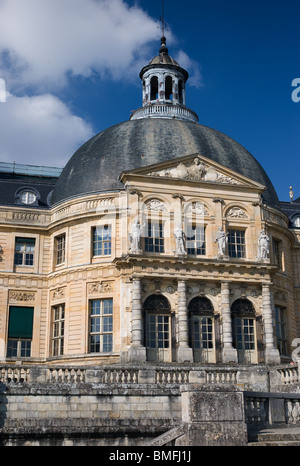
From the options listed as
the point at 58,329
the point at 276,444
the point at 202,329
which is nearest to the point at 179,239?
the point at 202,329

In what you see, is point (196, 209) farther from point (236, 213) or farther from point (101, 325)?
point (101, 325)

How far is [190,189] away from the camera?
111 feet

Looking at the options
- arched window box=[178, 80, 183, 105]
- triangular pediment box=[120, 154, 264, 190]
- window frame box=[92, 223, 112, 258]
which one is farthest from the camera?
arched window box=[178, 80, 183, 105]

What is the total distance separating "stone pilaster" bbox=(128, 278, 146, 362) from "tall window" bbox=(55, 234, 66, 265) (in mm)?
6080

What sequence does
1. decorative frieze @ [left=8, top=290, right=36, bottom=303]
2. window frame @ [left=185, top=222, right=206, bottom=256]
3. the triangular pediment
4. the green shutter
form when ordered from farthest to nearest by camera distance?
decorative frieze @ [left=8, top=290, right=36, bottom=303]
the green shutter
the triangular pediment
window frame @ [left=185, top=222, right=206, bottom=256]

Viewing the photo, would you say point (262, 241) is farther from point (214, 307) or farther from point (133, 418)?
point (133, 418)

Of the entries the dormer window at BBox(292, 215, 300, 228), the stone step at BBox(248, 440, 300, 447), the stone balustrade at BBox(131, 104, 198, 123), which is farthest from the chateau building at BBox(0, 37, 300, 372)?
the stone step at BBox(248, 440, 300, 447)

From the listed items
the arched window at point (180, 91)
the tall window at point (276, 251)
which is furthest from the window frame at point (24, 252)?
the arched window at point (180, 91)

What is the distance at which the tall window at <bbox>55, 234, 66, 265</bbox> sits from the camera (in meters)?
35.1

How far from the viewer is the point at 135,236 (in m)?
31.4

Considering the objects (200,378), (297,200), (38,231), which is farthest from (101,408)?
(297,200)

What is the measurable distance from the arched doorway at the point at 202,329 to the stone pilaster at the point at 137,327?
2.94 m

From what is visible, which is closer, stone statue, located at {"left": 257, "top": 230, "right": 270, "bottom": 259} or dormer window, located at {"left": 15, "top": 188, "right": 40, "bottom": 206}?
stone statue, located at {"left": 257, "top": 230, "right": 270, "bottom": 259}

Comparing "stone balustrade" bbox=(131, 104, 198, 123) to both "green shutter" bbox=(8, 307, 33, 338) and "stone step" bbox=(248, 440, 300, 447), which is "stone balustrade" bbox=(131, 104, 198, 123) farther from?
"stone step" bbox=(248, 440, 300, 447)
